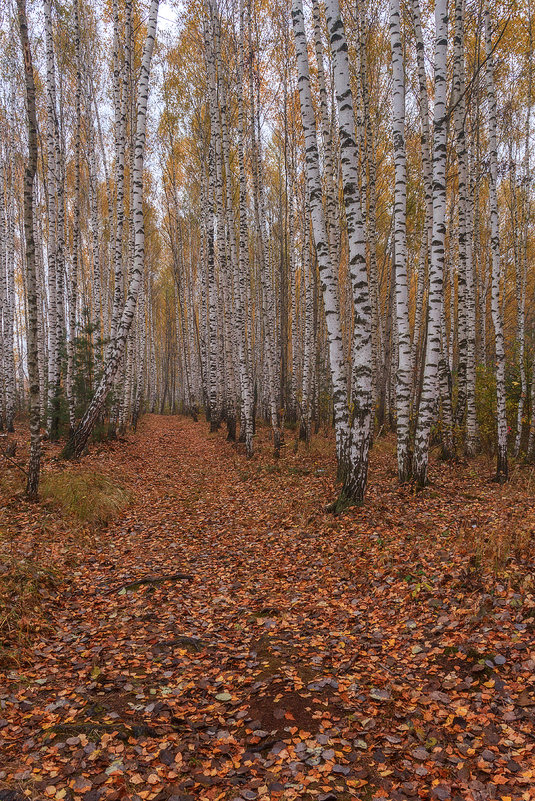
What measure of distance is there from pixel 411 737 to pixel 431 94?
1742cm

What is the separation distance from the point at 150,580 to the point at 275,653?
207 cm

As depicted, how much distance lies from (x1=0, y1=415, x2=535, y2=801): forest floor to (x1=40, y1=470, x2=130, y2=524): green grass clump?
331mm

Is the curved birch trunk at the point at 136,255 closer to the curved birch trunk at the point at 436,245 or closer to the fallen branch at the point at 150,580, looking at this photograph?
the fallen branch at the point at 150,580

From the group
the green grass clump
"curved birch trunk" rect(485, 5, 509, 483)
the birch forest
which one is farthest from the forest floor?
"curved birch trunk" rect(485, 5, 509, 483)

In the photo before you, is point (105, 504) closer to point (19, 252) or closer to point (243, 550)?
point (243, 550)

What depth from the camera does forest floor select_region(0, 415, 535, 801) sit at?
2848mm

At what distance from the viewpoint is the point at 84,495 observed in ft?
25.4

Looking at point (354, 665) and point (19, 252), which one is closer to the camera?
point (354, 665)

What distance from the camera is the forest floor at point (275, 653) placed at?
112 inches

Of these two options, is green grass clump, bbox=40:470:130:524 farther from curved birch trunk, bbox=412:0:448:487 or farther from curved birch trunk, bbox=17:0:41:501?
curved birch trunk, bbox=412:0:448:487

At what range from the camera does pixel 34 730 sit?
3.16 meters

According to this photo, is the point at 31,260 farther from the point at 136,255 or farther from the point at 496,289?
the point at 496,289

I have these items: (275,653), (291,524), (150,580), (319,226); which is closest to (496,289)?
(319,226)

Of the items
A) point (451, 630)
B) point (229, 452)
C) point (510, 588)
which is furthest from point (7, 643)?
point (229, 452)
